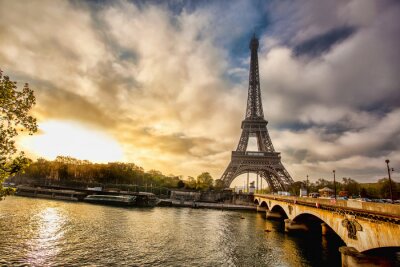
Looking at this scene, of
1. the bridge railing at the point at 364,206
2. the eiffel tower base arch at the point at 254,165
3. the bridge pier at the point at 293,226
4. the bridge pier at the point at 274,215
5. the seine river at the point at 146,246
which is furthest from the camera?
the eiffel tower base arch at the point at 254,165

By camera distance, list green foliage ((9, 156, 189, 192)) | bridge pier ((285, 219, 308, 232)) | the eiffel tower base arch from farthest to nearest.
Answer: green foliage ((9, 156, 189, 192)) → the eiffel tower base arch → bridge pier ((285, 219, 308, 232))

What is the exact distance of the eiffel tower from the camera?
8762cm

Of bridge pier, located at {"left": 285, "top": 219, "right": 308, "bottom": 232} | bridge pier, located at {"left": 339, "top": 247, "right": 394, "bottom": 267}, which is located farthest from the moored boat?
bridge pier, located at {"left": 339, "top": 247, "right": 394, "bottom": 267}

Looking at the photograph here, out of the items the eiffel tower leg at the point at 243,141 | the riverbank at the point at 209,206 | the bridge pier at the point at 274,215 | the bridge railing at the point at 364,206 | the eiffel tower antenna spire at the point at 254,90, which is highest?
the eiffel tower antenna spire at the point at 254,90

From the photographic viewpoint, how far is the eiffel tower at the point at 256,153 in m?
87.6

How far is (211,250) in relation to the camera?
87.5ft

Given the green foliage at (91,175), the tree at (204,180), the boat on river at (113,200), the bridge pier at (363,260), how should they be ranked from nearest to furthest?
the bridge pier at (363,260)
the boat on river at (113,200)
the green foliage at (91,175)
the tree at (204,180)

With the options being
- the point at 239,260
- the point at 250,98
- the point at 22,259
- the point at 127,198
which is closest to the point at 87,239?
the point at 22,259

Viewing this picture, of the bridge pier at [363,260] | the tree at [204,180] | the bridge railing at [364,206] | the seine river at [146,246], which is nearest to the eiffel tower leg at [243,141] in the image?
the tree at [204,180]

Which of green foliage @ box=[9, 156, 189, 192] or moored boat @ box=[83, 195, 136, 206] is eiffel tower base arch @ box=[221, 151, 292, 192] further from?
green foliage @ box=[9, 156, 189, 192]

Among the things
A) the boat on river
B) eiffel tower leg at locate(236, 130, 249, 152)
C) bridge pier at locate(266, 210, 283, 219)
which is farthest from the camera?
eiffel tower leg at locate(236, 130, 249, 152)

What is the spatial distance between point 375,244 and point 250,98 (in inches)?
3654

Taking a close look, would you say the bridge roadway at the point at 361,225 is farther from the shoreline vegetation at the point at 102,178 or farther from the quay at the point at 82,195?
the shoreline vegetation at the point at 102,178

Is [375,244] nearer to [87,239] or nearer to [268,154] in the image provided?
[87,239]
